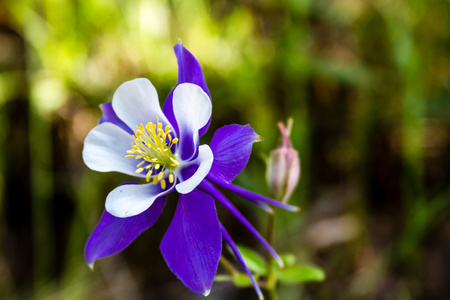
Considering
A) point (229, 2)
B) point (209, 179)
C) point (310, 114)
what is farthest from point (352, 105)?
point (209, 179)

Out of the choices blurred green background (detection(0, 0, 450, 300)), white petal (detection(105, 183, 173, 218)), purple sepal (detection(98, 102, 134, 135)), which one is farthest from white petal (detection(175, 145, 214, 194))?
blurred green background (detection(0, 0, 450, 300))

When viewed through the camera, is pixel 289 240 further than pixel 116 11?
No

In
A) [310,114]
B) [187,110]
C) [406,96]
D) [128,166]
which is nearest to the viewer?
[187,110]

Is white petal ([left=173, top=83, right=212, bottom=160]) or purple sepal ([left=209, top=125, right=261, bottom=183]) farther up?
white petal ([left=173, top=83, right=212, bottom=160])

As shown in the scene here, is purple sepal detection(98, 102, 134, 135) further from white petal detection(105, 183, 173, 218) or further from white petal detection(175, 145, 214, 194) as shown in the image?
white petal detection(175, 145, 214, 194)

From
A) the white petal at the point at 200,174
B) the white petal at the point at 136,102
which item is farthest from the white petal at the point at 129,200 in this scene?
the white petal at the point at 136,102

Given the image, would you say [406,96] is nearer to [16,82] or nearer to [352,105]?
[352,105]

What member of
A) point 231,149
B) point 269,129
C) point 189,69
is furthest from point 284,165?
point 269,129
